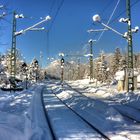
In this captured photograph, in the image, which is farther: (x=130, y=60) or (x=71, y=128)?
(x=130, y=60)

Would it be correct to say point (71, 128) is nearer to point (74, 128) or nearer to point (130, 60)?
point (74, 128)

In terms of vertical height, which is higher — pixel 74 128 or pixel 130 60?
pixel 130 60

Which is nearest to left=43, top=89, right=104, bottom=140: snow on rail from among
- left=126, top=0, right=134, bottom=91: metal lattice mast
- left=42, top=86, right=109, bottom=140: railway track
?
left=42, top=86, right=109, bottom=140: railway track

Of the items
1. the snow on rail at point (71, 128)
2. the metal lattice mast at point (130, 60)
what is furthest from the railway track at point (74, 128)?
the metal lattice mast at point (130, 60)

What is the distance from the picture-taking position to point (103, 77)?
124 metres

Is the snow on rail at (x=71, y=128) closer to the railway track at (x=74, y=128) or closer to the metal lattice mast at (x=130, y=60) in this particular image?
the railway track at (x=74, y=128)

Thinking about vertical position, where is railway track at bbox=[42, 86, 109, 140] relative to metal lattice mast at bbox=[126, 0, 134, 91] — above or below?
below

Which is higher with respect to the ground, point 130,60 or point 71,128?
point 130,60

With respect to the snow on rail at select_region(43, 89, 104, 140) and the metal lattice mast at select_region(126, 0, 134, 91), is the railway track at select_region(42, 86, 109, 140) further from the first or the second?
the metal lattice mast at select_region(126, 0, 134, 91)

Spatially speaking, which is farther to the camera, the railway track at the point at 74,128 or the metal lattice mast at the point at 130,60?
the metal lattice mast at the point at 130,60

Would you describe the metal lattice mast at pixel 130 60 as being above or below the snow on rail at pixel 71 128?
above

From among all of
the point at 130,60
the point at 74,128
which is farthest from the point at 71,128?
the point at 130,60

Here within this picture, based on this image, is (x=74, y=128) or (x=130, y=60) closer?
(x=74, y=128)

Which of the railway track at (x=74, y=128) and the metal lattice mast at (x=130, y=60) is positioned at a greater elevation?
the metal lattice mast at (x=130, y=60)
